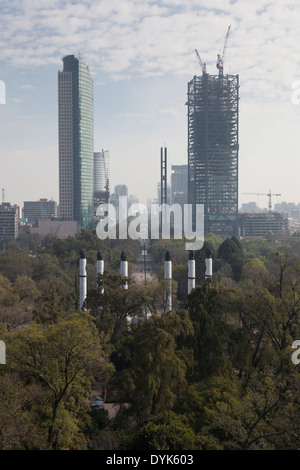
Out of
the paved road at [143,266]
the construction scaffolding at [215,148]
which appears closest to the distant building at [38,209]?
→ the construction scaffolding at [215,148]

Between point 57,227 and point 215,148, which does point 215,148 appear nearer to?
point 215,148

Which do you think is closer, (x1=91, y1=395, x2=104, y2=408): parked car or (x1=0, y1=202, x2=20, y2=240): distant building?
(x1=91, y1=395, x2=104, y2=408): parked car

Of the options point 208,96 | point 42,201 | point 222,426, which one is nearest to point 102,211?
point 42,201

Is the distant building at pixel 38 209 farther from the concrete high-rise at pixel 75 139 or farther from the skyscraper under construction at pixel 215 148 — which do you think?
the skyscraper under construction at pixel 215 148

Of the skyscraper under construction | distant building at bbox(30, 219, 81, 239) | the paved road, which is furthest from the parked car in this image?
distant building at bbox(30, 219, 81, 239)

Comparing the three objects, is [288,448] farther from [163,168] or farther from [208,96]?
[208,96]

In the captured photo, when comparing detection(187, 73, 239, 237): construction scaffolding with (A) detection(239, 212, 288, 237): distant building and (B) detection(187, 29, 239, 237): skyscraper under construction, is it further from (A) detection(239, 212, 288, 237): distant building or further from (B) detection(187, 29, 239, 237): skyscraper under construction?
(A) detection(239, 212, 288, 237): distant building
